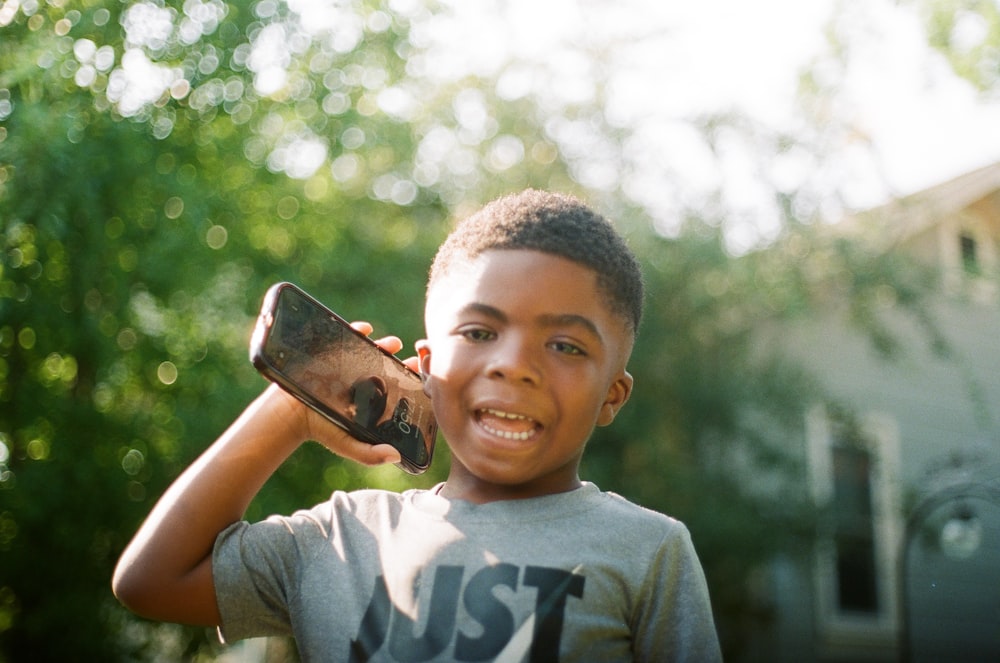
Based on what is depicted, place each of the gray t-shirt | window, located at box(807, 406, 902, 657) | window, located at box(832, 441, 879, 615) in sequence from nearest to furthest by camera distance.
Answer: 1. the gray t-shirt
2. window, located at box(807, 406, 902, 657)
3. window, located at box(832, 441, 879, 615)

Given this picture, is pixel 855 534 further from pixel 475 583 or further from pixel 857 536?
pixel 475 583

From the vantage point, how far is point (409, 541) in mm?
1582

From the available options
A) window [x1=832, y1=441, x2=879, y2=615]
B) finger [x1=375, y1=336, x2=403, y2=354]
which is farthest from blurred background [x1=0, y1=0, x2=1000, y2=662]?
finger [x1=375, y1=336, x2=403, y2=354]

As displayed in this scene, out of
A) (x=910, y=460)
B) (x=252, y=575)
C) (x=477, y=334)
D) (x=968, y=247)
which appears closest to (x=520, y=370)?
(x=477, y=334)

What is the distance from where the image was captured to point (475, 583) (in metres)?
1.50

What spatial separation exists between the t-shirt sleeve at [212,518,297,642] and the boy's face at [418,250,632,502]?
305mm

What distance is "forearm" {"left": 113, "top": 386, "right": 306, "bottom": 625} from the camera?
62.1 inches

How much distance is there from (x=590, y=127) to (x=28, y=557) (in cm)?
520

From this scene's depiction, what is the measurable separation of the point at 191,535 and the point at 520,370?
61cm

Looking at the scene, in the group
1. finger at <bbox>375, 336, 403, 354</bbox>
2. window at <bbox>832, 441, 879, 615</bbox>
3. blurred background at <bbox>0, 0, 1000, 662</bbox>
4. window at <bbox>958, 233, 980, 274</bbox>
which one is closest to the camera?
finger at <bbox>375, 336, 403, 354</bbox>

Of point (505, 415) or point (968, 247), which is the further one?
point (968, 247)

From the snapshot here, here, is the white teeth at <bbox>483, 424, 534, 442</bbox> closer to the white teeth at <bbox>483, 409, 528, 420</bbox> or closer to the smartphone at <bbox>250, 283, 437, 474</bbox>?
the white teeth at <bbox>483, 409, 528, 420</bbox>

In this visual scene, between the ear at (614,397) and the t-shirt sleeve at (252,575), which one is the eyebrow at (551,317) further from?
the t-shirt sleeve at (252,575)

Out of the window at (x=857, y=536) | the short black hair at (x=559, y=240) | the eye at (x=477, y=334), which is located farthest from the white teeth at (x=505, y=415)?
the window at (x=857, y=536)
